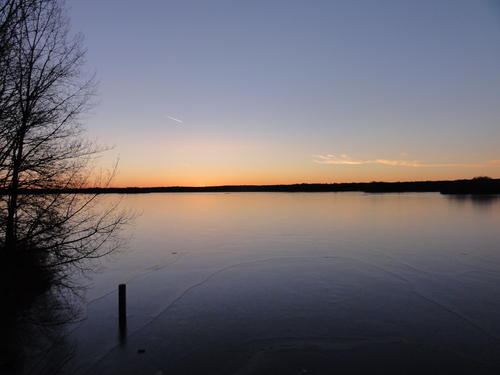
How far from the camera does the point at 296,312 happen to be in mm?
10328

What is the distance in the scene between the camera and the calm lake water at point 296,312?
24.7ft

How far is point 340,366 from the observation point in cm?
726

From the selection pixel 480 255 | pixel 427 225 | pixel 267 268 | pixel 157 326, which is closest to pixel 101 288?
pixel 157 326

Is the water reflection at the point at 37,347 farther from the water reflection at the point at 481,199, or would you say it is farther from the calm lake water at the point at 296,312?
the water reflection at the point at 481,199

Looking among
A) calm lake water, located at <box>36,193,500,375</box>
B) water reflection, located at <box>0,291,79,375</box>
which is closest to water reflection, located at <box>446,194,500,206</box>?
calm lake water, located at <box>36,193,500,375</box>

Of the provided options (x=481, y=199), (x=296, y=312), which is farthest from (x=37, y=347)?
(x=481, y=199)

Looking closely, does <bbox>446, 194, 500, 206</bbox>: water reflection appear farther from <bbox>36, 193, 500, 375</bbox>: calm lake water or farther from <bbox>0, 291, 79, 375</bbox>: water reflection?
<bbox>0, 291, 79, 375</bbox>: water reflection

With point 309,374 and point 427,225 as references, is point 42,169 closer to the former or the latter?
point 309,374

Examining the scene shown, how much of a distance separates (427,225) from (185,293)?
91.0 feet

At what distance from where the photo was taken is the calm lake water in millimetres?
7531

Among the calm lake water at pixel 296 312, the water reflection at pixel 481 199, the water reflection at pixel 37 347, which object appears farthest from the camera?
the water reflection at pixel 481 199

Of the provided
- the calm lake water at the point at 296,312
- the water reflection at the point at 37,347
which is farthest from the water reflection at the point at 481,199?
the water reflection at the point at 37,347

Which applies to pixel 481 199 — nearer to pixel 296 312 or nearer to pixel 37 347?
pixel 296 312

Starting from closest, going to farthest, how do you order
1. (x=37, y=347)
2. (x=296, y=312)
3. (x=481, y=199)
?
(x=37, y=347)
(x=296, y=312)
(x=481, y=199)
